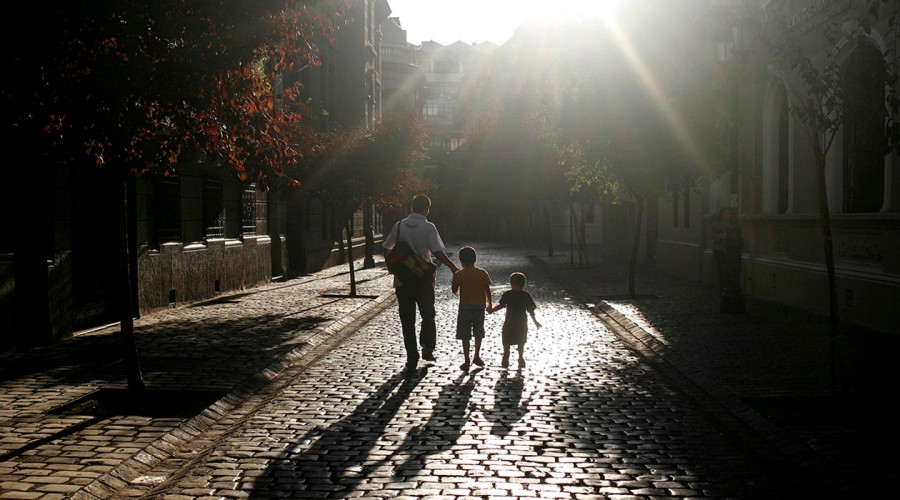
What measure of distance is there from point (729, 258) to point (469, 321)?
6.38 m

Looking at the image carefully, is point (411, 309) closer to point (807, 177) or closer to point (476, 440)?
point (476, 440)

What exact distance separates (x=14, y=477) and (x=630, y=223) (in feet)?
101

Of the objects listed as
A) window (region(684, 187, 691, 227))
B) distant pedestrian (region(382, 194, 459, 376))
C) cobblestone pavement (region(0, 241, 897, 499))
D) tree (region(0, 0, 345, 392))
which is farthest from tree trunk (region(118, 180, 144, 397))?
window (region(684, 187, 691, 227))

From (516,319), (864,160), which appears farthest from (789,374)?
(864,160)

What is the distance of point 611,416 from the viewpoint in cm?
694

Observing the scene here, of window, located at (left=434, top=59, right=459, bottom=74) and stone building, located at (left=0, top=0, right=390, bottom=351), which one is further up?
window, located at (left=434, top=59, right=459, bottom=74)

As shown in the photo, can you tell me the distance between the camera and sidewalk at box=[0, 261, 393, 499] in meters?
5.28

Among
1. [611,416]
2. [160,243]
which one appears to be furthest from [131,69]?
[160,243]

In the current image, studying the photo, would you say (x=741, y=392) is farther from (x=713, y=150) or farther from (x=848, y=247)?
(x=713, y=150)

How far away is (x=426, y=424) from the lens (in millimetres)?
6617

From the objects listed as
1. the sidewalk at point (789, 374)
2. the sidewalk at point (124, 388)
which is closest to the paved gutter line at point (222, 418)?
the sidewalk at point (124, 388)

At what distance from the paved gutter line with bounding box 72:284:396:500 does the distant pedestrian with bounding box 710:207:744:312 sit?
19.8 ft

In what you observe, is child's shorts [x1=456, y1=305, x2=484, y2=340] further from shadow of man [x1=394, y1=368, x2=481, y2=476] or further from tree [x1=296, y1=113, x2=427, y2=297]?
tree [x1=296, y1=113, x2=427, y2=297]

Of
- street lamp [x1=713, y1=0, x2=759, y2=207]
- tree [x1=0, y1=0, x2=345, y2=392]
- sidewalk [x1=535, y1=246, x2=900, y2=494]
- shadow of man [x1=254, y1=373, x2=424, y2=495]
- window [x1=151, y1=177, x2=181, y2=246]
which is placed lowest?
sidewalk [x1=535, y1=246, x2=900, y2=494]
